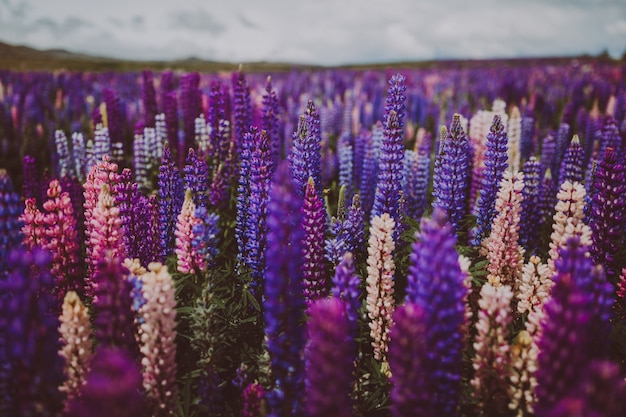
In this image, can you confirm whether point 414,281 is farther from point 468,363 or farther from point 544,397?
point 468,363

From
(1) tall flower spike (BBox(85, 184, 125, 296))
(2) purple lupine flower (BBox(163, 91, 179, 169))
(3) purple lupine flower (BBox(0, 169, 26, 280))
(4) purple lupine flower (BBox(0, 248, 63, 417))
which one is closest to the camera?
(4) purple lupine flower (BBox(0, 248, 63, 417))

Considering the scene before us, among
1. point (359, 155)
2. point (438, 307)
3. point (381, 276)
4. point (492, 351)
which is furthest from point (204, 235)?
point (359, 155)

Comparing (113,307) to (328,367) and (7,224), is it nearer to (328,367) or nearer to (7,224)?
(7,224)

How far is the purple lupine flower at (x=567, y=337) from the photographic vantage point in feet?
8.61

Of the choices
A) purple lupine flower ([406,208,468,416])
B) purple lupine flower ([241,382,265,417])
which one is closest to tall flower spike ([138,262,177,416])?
purple lupine flower ([241,382,265,417])

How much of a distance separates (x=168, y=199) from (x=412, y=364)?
325cm

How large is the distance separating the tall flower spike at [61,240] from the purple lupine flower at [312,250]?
74.1 inches

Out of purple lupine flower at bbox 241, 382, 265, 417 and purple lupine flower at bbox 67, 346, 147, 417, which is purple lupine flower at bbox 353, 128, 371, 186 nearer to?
purple lupine flower at bbox 241, 382, 265, 417

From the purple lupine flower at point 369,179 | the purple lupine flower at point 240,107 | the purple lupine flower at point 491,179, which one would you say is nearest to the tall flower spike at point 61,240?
the purple lupine flower at point 240,107

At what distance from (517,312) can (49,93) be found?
18839 mm

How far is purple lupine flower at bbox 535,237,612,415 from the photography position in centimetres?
262

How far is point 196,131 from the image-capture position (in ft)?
27.6

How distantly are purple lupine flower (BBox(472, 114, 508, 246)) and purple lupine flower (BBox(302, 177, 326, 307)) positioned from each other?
78.5 inches

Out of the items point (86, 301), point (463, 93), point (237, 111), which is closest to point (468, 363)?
point (86, 301)
